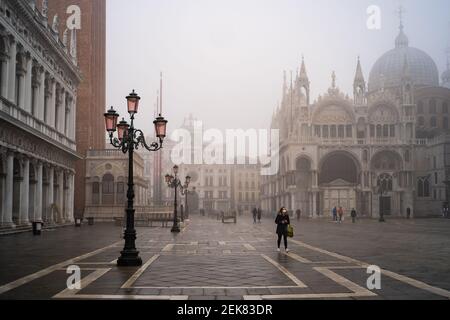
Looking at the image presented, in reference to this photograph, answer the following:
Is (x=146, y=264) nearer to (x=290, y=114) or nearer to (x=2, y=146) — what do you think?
(x=2, y=146)

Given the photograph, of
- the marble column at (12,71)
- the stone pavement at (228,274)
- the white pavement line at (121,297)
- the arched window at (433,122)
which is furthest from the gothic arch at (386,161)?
the white pavement line at (121,297)

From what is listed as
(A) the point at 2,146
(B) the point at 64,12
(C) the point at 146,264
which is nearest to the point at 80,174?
(B) the point at 64,12

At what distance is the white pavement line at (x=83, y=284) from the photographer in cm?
876

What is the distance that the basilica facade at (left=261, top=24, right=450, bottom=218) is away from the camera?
6494 centimetres

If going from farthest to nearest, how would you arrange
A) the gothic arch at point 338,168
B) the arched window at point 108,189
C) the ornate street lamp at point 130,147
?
the gothic arch at point 338,168, the arched window at point 108,189, the ornate street lamp at point 130,147

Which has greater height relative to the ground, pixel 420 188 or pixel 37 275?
pixel 420 188

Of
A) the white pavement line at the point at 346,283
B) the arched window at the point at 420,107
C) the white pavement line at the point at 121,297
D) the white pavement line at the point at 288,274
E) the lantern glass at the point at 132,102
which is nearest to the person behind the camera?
the white pavement line at the point at 121,297

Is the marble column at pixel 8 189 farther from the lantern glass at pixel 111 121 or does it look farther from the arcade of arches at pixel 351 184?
the arcade of arches at pixel 351 184

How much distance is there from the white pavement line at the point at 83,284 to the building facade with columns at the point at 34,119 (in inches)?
557

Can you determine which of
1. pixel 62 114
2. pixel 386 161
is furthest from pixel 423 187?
pixel 62 114

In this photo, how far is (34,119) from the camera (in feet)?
99.7

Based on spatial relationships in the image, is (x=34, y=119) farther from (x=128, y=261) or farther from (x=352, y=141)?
(x=352, y=141)

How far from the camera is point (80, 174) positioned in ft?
166

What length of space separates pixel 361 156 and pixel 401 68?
2161cm
